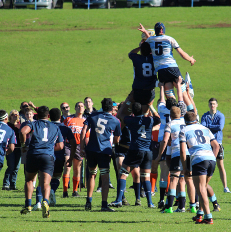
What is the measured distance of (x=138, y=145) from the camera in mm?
8172

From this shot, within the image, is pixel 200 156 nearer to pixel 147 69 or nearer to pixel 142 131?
pixel 142 131

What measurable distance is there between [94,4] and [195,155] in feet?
109

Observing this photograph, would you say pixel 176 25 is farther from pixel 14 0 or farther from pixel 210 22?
pixel 14 0

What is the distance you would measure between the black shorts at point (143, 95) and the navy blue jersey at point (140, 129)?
0.76m

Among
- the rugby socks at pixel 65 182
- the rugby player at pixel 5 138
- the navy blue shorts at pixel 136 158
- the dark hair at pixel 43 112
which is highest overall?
the dark hair at pixel 43 112

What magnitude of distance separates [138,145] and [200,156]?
1847mm

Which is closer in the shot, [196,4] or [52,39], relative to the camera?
[52,39]

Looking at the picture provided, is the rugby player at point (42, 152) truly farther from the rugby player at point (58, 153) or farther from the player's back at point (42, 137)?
the rugby player at point (58, 153)

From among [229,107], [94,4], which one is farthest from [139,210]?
[94,4]

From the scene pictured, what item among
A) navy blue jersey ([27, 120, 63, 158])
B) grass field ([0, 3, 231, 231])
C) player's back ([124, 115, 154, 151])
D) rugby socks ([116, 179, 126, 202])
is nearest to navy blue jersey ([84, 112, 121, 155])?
player's back ([124, 115, 154, 151])

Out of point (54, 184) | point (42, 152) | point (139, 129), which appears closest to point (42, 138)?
point (42, 152)

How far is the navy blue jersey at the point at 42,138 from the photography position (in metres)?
7.27

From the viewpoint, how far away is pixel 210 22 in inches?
1369

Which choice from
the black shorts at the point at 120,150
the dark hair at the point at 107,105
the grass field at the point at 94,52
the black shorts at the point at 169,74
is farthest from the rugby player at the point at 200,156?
the grass field at the point at 94,52
